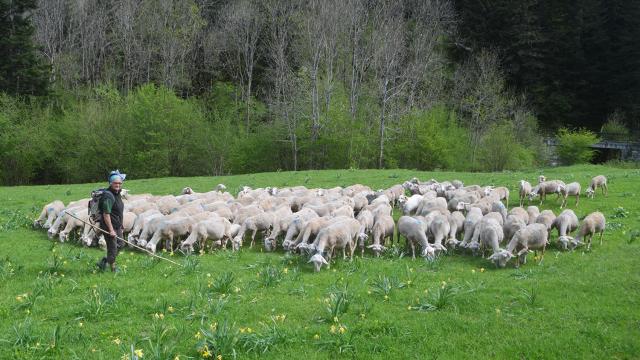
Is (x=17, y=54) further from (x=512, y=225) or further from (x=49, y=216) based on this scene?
(x=512, y=225)

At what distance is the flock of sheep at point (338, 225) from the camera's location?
557 inches

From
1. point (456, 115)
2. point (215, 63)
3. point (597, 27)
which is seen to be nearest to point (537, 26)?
point (597, 27)

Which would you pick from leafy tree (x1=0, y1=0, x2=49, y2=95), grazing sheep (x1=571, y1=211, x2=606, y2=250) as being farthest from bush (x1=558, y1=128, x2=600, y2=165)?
leafy tree (x1=0, y1=0, x2=49, y2=95)

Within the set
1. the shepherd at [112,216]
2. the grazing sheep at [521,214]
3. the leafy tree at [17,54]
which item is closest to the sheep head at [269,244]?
the shepherd at [112,216]

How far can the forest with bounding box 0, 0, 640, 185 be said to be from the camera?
1934 inches

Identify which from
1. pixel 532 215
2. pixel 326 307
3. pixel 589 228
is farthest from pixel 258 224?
pixel 589 228

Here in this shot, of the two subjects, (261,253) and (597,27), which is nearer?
(261,253)

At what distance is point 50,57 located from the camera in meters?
62.2

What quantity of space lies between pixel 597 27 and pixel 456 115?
3059cm

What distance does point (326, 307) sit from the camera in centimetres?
970

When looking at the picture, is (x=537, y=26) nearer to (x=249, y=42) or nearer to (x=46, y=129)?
(x=249, y=42)

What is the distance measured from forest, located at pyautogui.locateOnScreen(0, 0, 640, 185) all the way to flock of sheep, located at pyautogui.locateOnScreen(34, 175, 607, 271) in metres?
27.9

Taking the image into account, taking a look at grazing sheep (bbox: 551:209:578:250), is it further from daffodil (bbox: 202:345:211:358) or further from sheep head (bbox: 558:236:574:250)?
daffodil (bbox: 202:345:211:358)

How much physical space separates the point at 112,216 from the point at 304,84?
40.6m
